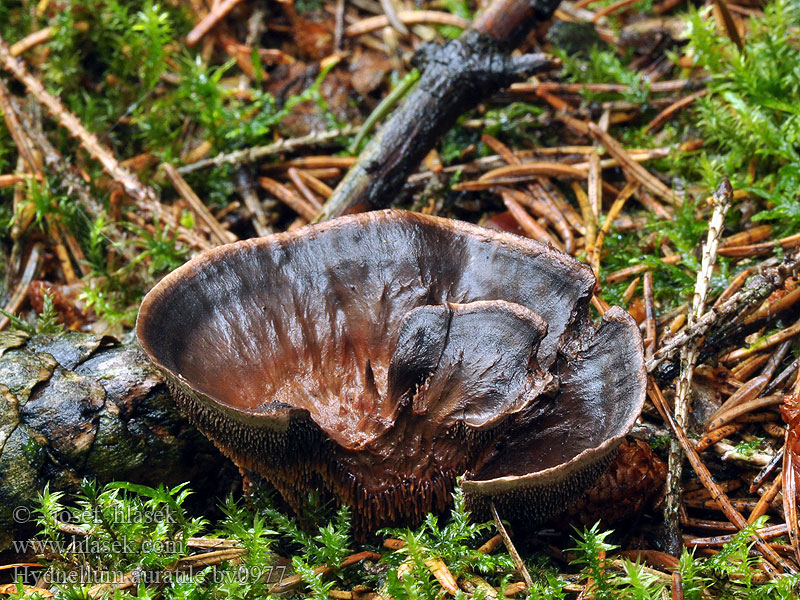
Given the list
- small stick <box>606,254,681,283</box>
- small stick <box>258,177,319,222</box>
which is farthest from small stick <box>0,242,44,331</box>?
small stick <box>606,254,681,283</box>

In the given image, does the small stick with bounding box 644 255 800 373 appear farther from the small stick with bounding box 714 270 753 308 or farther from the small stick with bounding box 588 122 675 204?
the small stick with bounding box 588 122 675 204

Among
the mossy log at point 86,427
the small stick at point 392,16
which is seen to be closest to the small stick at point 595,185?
the small stick at point 392,16

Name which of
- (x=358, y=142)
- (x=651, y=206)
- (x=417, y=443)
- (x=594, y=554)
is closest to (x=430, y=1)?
(x=358, y=142)

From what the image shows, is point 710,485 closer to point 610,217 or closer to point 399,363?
point 399,363

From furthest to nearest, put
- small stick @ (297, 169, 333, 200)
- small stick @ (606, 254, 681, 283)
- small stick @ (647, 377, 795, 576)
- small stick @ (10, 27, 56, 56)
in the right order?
small stick @ (10, 27, 56, 56) < small stick @ (297, 169, 333, 200) < small stick @ (606, 254, 681, 283) < small stick @ (647, 377, 795, 576)

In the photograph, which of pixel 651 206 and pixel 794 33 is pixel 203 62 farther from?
pixel 794 33

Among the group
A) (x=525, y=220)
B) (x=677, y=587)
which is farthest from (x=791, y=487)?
(x=525, y=220)
